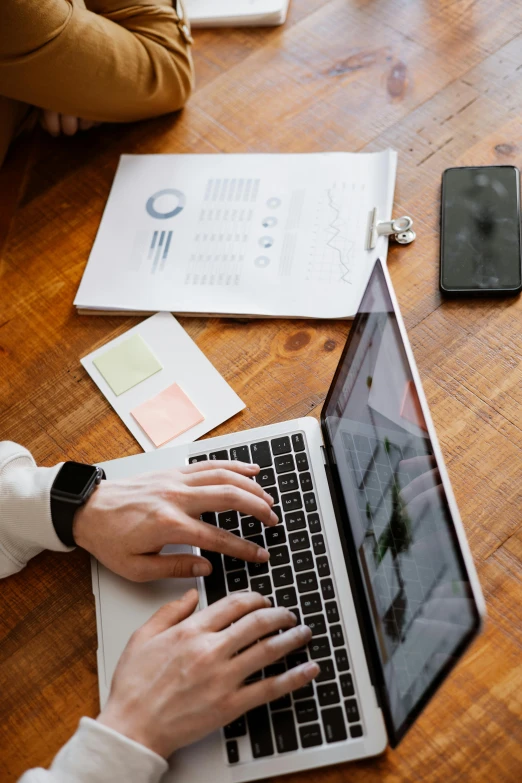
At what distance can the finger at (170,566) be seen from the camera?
747 millimetres

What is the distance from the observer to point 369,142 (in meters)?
1.04

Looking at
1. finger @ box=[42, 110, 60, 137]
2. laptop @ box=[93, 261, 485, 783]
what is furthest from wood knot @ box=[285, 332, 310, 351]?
finger @ box=[42, 110, 60, 137]

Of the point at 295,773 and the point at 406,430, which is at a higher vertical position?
the point at 406,430

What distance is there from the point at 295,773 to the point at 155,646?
17 cm

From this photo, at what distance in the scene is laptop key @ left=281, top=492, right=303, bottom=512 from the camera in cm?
78

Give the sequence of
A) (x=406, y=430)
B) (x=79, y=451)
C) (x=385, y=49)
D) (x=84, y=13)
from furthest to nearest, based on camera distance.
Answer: (x=385, y=49) → (x=84, y=13) → (x=79, y=451) → (x=406, y=430)

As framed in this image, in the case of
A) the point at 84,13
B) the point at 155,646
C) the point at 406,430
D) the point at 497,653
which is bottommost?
the point at 497,653

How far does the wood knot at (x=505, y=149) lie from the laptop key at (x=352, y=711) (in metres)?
0.73

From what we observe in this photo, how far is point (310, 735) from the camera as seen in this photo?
0.67 meters

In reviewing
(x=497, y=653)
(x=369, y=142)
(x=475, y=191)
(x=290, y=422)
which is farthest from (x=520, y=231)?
(x=497, y=653)

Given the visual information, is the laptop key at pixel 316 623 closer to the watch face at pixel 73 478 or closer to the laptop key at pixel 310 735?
the laptop key at pixel 310 735

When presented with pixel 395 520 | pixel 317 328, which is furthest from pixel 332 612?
pixel 317 328

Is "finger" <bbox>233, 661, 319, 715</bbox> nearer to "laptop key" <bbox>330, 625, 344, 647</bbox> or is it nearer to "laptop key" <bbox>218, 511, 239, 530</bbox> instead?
"laptop key" <bbox>330, 625, 344, 647</bbox>

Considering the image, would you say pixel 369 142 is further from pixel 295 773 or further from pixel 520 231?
pixel 295 773
